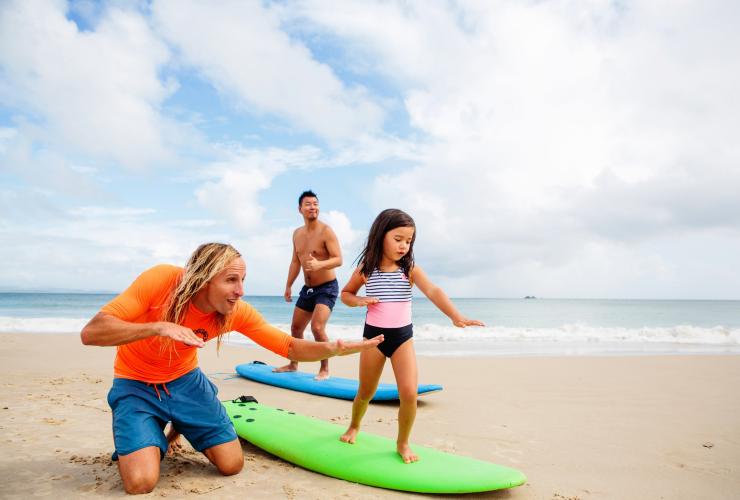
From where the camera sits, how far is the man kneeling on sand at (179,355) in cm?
310

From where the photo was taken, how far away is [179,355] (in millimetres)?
3451

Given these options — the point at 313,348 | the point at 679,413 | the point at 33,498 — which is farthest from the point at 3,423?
the point at 679,413

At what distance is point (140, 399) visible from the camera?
3326 millimetres

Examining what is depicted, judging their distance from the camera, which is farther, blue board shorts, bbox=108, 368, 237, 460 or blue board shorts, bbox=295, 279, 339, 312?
blue board shorts, bbox=295, 279, 339, 312

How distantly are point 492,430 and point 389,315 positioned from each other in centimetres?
201

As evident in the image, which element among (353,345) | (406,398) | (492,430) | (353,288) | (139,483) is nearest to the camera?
(139,483)

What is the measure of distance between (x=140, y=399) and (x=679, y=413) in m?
5.48

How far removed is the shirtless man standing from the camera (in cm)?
680

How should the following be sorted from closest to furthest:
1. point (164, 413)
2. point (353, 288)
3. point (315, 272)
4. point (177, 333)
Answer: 1. point (177, 333)
2. point (164, 413)
3. point (353, 288)
4. point (315, 272)

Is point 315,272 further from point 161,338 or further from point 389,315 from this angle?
point 161,338

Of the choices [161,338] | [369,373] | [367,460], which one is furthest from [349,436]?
[161,338]

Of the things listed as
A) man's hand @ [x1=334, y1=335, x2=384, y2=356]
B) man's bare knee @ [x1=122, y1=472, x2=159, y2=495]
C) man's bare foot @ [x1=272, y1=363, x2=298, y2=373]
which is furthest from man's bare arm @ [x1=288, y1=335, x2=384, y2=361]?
man's bare foot @ [x1=272, y1=363, x2=298, y2=373]

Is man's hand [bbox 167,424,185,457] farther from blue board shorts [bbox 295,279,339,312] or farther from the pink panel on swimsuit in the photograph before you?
blue board shorts [bbox 295,279,339,312]

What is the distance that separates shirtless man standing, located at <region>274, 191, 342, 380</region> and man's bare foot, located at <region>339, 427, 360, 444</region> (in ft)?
9.33
